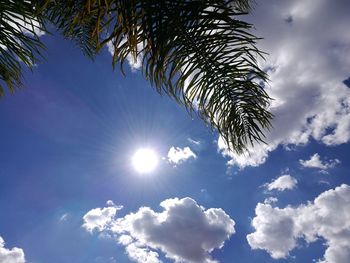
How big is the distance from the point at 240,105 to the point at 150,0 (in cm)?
119

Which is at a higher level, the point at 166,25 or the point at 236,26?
the point at 236,26

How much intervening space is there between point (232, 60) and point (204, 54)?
0.86 ft

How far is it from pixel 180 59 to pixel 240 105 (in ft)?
2.27

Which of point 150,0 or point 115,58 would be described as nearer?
point 150,0

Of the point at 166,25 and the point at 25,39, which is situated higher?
the point at 25,39

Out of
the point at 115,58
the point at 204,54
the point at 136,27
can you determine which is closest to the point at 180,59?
the point at 204,54

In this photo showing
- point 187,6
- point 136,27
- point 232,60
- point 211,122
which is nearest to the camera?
point 187,6

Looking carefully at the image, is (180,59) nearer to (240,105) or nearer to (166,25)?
(166,25)

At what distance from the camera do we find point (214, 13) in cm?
255

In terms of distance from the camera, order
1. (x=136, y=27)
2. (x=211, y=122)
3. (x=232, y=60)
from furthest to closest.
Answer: (x=211, y=122) < (x=232, y=60) < (x=136, y=27)

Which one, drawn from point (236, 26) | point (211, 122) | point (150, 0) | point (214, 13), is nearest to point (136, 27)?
point (150, 0)

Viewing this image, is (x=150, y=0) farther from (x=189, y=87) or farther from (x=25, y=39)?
(x=25, y=39)

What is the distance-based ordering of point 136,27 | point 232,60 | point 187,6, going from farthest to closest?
1. point 232,60
2. point 136,27
3. point 187,6

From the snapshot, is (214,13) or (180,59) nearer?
(214,13)
